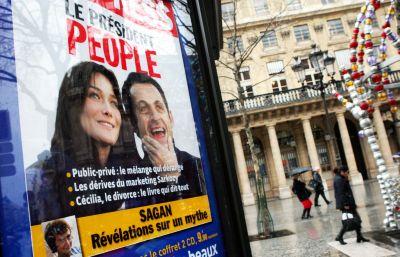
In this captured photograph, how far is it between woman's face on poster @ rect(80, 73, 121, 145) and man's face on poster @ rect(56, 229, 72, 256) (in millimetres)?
400

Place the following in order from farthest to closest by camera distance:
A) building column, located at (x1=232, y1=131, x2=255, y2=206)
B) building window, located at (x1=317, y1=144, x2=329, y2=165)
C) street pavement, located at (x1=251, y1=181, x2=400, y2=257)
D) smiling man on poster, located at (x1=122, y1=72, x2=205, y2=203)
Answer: building window, located at (x1=317, y1=144, x2=329, y2=165) → building column, located at (x1=232, y1=131, x2=255, y2=206) → street pavement, located at (x1=251, y1=181, x2=400, y2=257) → smiling man on poster, located at (x1=122, y1=72, x2=205, y2=203)

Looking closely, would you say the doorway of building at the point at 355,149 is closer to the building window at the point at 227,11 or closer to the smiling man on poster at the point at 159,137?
the building window at the point at 227,11

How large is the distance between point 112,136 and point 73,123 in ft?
0.64

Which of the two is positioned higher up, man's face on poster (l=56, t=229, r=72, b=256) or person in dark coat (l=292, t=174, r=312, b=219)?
man's face on poster (l=56, t=229, r=72, b=256)

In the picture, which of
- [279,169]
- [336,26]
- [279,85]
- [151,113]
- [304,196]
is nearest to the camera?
[151,113]

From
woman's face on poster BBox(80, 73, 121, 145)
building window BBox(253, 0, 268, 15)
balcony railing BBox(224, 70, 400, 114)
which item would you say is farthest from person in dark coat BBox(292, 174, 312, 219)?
building window BBox(253, 0, 268, 15)

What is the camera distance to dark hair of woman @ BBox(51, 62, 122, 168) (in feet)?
4.99

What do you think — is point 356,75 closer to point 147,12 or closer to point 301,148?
point 147,12

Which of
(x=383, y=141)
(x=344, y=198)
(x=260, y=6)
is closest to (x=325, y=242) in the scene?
(x=344, y=198)

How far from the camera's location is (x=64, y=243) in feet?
4.74

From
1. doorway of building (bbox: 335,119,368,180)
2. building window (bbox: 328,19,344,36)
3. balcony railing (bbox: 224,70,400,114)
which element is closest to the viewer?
balcony railing (bbox: 224,70,400,114)

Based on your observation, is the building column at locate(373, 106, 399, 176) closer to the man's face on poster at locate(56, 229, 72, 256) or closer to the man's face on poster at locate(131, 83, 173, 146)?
the man's face on poster at locate(131, 83, 173, 146)

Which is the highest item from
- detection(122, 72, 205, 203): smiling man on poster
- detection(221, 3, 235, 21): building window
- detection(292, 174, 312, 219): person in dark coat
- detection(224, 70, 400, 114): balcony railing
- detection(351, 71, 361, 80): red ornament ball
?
detection(221, 3, 235, 21): building window

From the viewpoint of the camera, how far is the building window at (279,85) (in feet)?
112
